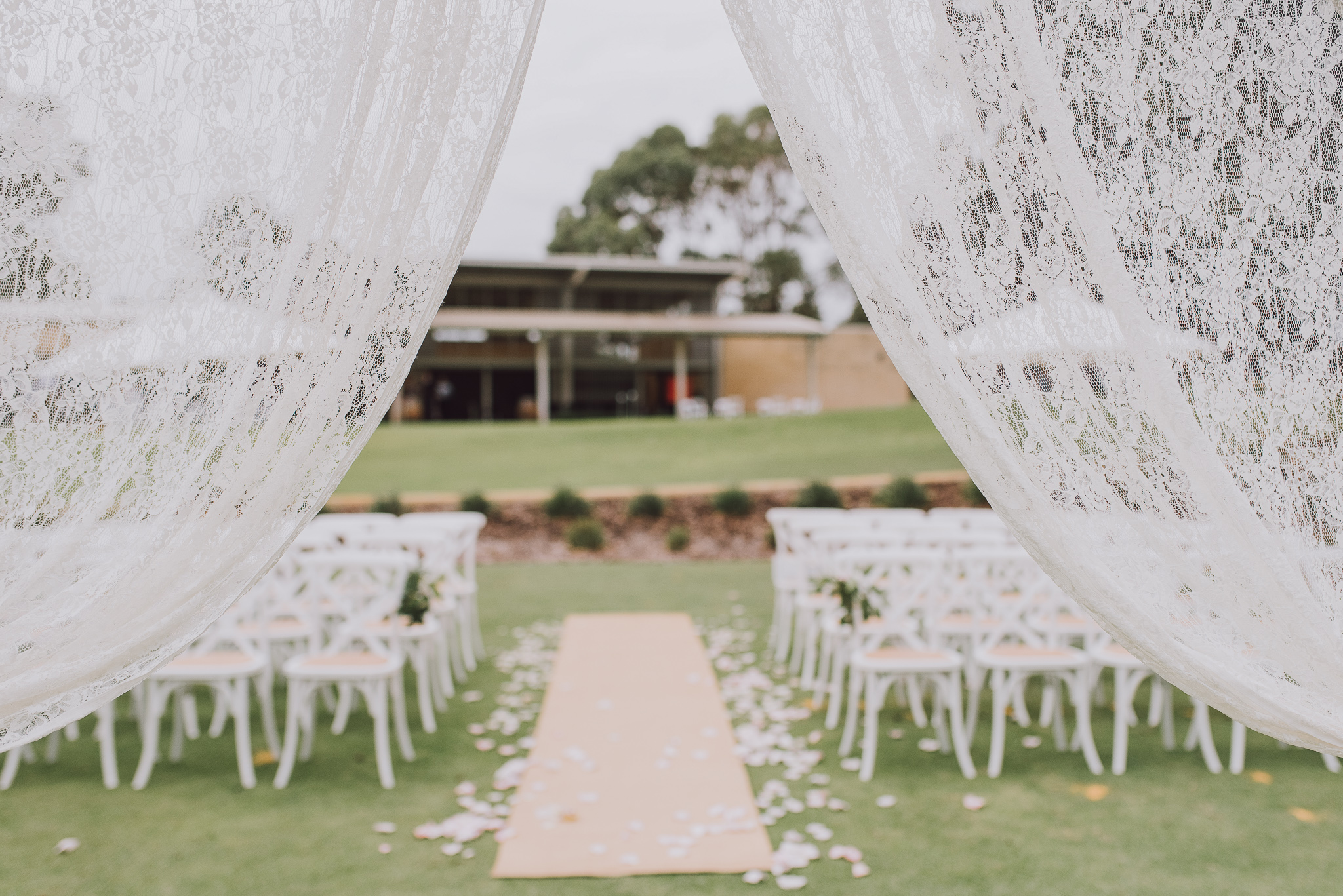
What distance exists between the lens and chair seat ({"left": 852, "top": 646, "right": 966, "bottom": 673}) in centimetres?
396

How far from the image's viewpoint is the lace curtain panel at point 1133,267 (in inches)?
66.1

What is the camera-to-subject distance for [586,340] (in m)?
27.5

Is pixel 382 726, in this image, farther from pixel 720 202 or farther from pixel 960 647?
pixel 720 202

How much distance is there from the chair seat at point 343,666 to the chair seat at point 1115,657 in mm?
3235

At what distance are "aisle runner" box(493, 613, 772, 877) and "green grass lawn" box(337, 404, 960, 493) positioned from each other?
340 inches

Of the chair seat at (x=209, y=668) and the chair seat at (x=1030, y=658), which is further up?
the chair seat at (x=209, y=668)

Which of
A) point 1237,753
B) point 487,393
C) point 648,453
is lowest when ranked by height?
point 1237,753

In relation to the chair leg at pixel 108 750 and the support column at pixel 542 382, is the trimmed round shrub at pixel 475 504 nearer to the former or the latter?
the chair leg at pixel 108 750

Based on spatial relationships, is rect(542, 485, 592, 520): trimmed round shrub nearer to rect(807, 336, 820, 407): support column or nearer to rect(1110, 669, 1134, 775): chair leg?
rect(1110, 669, 1134, 775): chair leg

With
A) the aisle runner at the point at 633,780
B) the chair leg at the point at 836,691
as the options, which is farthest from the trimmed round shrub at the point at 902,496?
the chair leg at the point at 836,691

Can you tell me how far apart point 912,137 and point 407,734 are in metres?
3.90

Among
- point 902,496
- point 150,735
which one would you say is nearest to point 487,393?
point 902,496

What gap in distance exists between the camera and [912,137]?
1714 millimetres

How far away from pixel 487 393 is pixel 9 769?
24131 mm
